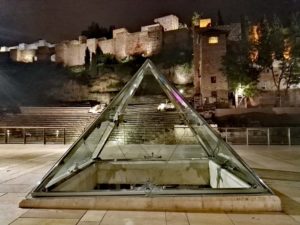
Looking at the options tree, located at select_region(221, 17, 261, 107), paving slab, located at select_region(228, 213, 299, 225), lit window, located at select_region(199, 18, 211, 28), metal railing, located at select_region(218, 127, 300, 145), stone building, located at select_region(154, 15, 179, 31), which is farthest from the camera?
stone building, located at select_region(154, 15, 179, 31)

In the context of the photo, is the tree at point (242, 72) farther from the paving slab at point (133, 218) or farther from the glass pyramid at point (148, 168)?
the paving slab at point (133, 218)

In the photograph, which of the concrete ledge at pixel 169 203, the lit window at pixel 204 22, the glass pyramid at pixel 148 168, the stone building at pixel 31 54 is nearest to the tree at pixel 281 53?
the lit window at pixel 204 22

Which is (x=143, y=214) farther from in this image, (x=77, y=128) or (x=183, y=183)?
(x=77, y=128)

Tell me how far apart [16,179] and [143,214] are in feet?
10.3

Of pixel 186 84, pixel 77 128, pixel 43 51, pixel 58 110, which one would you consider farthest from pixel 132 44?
pixel 77 128

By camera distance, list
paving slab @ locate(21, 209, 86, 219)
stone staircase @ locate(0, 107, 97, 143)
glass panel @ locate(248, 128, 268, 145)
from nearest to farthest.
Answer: paving slab @ locate(21, 209, 86, 219)
glass panel @ locate(248, 128, 268, 145)
stone staircase @ locate(0, 107, 97, 143)

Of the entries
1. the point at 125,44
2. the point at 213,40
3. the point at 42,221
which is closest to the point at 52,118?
the point at 42,221

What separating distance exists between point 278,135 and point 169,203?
991 cm

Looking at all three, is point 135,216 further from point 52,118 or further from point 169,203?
point 52,118

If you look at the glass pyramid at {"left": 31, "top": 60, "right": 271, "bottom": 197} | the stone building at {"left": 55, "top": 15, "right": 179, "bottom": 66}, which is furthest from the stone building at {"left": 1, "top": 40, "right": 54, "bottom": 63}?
the glass pyramid at {"left": 31, "top": 60, "right": 271, "bottom": 197}

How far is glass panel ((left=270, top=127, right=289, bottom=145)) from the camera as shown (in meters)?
12.0

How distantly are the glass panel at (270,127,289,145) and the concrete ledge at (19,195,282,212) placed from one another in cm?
881

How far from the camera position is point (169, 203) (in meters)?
3.79

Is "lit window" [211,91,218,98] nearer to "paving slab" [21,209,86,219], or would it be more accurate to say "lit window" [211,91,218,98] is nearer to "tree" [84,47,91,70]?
"tree" [84,47,91,70]
